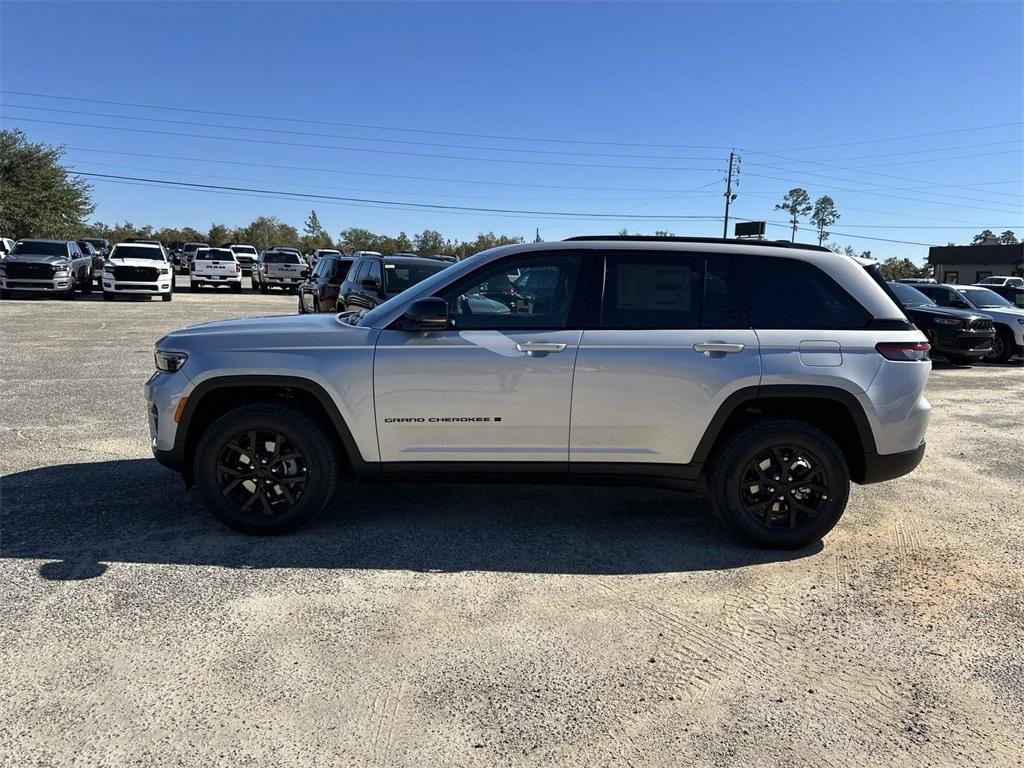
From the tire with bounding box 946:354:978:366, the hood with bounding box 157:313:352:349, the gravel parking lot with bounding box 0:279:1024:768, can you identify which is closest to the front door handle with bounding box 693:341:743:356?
the gravel parking lot with bounding box 0:279:1024:768

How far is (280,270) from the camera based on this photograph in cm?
3058

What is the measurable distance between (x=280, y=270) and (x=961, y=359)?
2501cm

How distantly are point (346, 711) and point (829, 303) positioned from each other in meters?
3.46

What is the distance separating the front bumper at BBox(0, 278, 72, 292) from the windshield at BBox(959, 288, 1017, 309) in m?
24.9

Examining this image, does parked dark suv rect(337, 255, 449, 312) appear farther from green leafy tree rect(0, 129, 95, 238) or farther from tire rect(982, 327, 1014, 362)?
green leafy tree rect(0, 129, 95, 238)

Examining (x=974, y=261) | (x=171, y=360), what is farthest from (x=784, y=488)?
(x=974, y=261)

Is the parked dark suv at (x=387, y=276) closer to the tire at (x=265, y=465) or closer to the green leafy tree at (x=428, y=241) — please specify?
the tire at (x=265, y=465)

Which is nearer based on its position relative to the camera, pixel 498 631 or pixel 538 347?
pixel 498 631

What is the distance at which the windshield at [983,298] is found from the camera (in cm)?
1581

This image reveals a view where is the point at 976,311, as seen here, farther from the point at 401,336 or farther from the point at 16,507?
the point at 16,507

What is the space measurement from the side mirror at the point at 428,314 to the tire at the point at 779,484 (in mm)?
1836

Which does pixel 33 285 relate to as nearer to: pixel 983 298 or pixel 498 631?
pixel 498 631

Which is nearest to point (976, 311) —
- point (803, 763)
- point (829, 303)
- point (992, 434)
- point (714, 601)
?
point (992, 434)

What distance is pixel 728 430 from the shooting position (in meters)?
4.45
